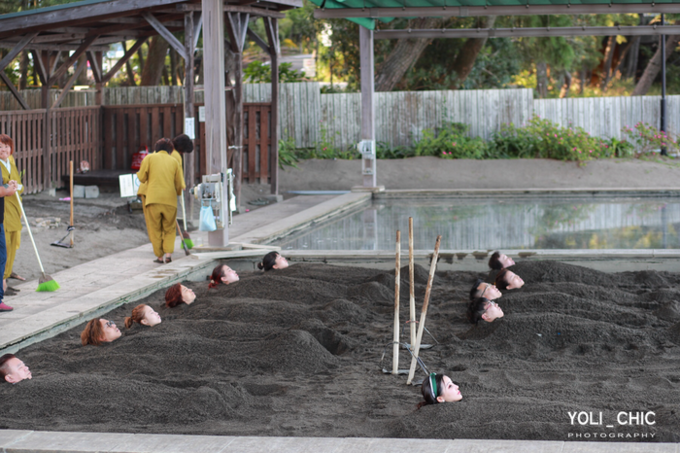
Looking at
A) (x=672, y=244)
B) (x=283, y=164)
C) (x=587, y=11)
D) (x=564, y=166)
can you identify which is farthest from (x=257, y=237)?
(x=564, y=166)

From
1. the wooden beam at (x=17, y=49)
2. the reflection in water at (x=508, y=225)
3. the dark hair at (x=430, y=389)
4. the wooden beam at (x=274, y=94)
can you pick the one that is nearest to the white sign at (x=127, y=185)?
the reflection in water at (x=508, y=225)

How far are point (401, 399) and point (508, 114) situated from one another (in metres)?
17.3

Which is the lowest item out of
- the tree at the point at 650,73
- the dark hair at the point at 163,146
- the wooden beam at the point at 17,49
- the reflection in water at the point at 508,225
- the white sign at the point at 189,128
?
the reflection in water at the point at 508,225

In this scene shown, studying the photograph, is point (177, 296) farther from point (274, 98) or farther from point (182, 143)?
point (274, 98)

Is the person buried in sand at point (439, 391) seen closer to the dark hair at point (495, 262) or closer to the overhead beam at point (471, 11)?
the dark hair at point (495, 262)

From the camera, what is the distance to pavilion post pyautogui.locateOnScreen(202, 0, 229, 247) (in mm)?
9148

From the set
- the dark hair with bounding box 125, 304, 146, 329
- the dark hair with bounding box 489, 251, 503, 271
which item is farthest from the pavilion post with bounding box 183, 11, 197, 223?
the dark hair with bounding box 125, 304, 146, 329

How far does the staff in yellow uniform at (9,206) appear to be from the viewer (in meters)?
6.89

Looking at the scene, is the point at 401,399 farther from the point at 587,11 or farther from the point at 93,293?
the point at 587,11

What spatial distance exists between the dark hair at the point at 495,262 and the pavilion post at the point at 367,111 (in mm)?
8504

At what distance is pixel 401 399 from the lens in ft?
14.5

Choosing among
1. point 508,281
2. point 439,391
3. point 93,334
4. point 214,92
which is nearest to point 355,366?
point 439,391

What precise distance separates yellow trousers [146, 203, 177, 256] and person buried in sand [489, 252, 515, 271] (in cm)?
353

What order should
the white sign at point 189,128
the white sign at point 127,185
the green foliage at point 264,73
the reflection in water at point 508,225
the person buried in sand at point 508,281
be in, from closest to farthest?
the person buried in sand at point 508,281 → the reflection in water at point 508,225 → the white sign at point 127,185 → the white sign at point 189,128 → the green foliage at point 264,73
